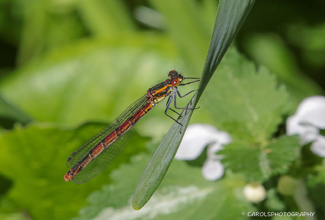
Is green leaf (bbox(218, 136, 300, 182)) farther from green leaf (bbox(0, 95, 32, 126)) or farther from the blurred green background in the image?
green leaf (bbox(0, 95, 32, 126))

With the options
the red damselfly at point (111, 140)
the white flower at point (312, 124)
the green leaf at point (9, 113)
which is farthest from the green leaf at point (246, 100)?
the green leaf at point (9, 113)

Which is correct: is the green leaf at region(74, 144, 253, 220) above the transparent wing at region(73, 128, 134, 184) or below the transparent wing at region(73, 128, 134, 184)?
below

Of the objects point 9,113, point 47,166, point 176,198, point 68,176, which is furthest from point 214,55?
point 9,113

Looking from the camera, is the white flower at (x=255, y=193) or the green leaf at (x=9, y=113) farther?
the green leaf at (x=9, y=113)

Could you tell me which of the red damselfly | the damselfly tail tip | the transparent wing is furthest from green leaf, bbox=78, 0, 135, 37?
the damselfly tail tip

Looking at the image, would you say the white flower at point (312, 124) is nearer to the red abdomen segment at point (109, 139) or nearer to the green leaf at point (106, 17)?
the red abdomen segment at point (109, 139)

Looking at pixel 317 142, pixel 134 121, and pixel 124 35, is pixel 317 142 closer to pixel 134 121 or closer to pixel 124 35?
pixel 134 121

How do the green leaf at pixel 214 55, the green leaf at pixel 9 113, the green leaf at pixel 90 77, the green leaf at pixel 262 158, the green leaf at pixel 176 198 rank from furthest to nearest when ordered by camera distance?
the green leaf at pixel 90 77 → the green leaf at pixel 9 113 → the green leaf at pixel 176 198 → the green leaf at pixel 262 158 → the green leaf at pixel 214 55
